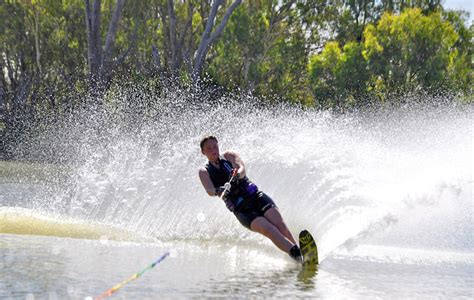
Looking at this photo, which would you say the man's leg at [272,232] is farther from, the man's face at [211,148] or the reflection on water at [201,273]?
the man's face at [211,148]

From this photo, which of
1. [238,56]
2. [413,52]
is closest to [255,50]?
[238,56]

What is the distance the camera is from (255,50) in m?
50.8

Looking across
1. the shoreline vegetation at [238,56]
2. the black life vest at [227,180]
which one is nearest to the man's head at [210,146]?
the black life vest at [227,180]

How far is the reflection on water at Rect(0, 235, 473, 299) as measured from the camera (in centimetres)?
705

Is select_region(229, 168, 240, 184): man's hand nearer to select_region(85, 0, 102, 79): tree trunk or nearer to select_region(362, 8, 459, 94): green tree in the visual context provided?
select_region(85, 0, 102, 79): tree trunk

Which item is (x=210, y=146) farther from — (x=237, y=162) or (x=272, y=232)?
(x=272, y=232)

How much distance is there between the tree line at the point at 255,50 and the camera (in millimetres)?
45750

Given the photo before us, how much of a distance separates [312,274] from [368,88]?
40763 millimetres

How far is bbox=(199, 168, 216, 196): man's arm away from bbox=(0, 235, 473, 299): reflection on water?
699mm

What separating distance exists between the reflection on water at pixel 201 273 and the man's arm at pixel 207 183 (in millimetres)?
699

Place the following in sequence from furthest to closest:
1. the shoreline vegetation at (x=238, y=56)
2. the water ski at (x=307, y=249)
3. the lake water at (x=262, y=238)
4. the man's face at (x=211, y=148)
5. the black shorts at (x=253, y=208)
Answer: the shoreline vegetation at (x=238, y=56), the man's face at (x=211, y=148), the black shorts at (x=253, y=208), the water ski at (x=307, y=249), the lake water at (x=262, y=238)

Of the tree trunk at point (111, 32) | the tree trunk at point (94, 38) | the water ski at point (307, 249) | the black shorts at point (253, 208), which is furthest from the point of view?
the tree trunk at point (111, 32)

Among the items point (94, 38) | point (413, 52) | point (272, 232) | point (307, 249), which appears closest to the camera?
point (307, 249)

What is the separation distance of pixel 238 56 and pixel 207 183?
41326 mm
